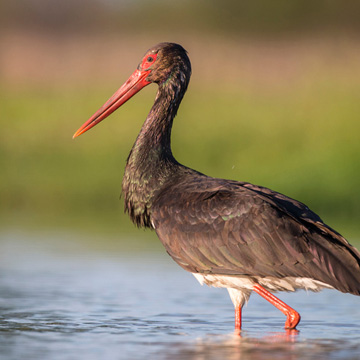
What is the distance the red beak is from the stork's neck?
0.82 ft

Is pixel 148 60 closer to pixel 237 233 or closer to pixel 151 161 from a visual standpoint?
pixel 151 161

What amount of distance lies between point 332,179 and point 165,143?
5945 mm

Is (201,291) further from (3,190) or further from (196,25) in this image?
(196,25)

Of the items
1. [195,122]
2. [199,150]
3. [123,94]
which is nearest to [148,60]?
[123,94]

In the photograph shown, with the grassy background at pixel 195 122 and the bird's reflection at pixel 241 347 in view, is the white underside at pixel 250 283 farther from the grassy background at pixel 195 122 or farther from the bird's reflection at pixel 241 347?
the grassy background at pixel 195 122

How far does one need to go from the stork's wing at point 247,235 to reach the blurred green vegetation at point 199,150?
12.4ft

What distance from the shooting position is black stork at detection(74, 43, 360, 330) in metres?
6.65

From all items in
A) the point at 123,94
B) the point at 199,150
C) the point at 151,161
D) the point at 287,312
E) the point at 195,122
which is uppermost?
the point at 195,122

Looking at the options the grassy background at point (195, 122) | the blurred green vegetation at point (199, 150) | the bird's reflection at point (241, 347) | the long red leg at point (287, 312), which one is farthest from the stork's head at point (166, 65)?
the blurred green vegetation at point (199, 150)

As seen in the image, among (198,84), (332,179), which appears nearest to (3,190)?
(332,179)

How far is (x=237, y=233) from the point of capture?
6871mm

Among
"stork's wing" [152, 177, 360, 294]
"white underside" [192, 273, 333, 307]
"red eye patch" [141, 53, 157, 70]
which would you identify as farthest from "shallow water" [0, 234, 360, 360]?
"red eye patch" [141, 53, 157, 70]

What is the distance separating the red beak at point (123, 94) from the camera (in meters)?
8.02

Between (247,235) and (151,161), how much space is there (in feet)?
3.35
